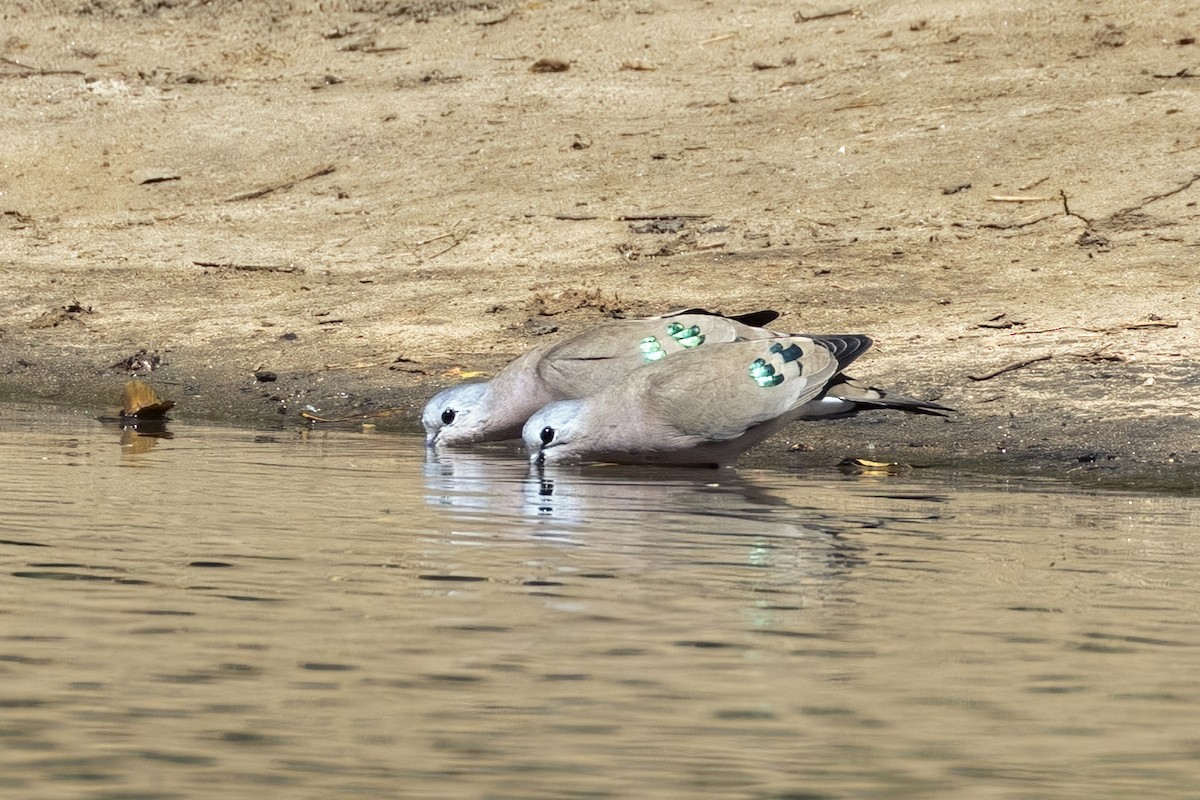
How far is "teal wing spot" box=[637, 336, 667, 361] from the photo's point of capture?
7125 mm

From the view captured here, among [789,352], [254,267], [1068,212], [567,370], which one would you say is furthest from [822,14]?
[789,352]

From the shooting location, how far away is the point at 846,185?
10.9 m

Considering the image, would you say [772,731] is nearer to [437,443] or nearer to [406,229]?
[437,443]

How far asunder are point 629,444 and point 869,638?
3022 millimetres

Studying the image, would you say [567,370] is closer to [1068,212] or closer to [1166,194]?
[1068,212]

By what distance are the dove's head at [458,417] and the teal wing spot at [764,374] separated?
124cm

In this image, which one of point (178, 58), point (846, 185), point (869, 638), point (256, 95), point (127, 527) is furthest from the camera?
point (178, 58)

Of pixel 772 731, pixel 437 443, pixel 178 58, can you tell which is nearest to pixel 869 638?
pixel 772 731

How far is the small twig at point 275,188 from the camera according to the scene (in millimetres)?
12062

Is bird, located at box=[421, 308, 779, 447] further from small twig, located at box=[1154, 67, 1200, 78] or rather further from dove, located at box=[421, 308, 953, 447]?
small twig, located at box=[1154, 67, 1200, 78]

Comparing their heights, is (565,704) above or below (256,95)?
below

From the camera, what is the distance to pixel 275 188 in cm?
1214

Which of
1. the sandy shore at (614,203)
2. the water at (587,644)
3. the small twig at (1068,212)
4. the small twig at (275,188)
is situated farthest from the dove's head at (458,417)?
the small twig at (275,188)

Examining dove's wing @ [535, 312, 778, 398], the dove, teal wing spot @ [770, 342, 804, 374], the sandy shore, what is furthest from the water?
the sandy shore
